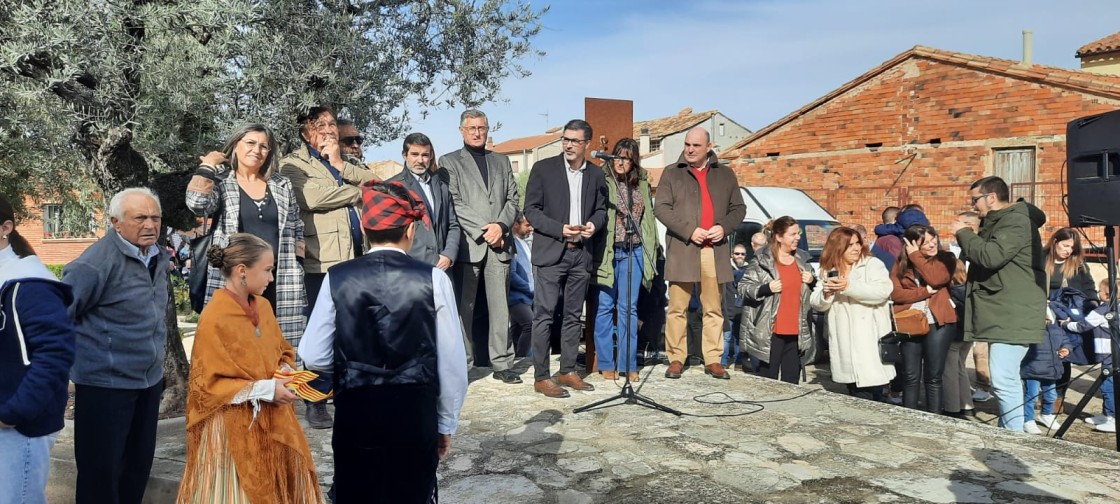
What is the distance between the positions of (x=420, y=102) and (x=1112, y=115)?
5720 millimetres

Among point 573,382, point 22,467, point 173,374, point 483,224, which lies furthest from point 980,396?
point 22,467

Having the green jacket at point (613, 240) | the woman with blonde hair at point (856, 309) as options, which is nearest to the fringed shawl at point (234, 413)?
the green jacket at point (613, 240)

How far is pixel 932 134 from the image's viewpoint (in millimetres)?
22781

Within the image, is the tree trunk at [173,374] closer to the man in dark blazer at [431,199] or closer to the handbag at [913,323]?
the man in dark blazer at [431,199]

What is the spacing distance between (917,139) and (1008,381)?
18236mm

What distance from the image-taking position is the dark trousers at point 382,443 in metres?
3.03

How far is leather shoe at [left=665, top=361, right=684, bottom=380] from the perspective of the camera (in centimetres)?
732

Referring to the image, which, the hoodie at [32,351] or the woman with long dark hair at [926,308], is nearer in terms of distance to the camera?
the hoodie at [32,351]

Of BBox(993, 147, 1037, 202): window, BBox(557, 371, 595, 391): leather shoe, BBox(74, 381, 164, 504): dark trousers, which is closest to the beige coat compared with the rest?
BBox(557, 371, 595, 391): leather shoe

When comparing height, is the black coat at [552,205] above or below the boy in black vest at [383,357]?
above

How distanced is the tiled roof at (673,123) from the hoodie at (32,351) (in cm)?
4050

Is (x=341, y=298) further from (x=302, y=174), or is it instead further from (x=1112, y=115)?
(x=1112, y=115)

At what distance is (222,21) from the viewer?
5590 mm

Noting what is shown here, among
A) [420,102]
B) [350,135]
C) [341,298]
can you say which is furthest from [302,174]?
[341,298]
